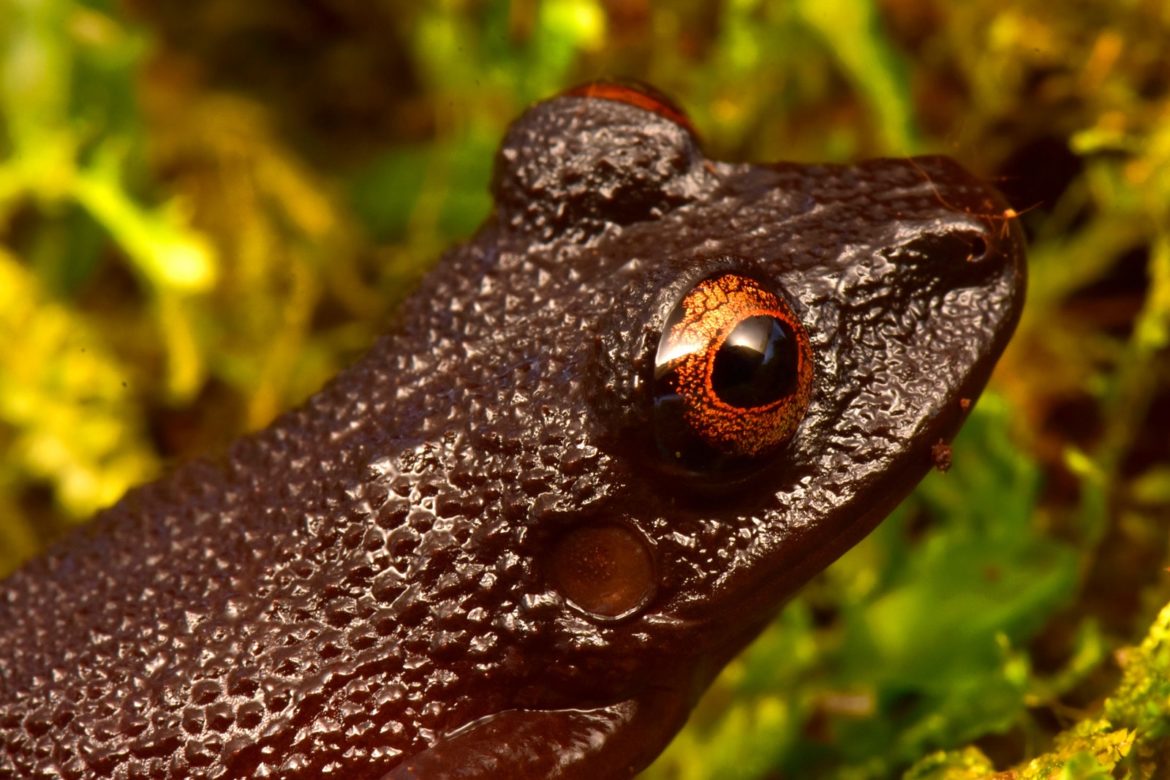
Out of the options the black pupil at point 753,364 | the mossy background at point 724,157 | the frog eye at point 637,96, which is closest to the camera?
the black pupil at point 753,364

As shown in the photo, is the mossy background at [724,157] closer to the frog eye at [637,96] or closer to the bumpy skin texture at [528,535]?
the bumpy skin texture at [528,535]

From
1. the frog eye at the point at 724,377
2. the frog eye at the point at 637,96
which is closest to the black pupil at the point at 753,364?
the frog eye at the point at 724,377

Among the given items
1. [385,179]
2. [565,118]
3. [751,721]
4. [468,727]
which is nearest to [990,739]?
[751,721]

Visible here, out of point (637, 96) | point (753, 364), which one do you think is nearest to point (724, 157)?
point (637, 96)

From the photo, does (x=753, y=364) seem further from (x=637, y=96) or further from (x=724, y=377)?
(x=637, y=96)

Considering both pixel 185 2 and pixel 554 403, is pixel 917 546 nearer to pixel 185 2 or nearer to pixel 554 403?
pixel 554 403

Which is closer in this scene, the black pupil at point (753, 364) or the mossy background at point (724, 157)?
the black pupil at point (753, 364)

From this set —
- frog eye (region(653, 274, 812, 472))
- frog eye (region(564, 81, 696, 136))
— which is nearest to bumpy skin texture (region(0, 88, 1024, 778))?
frog eye (region(653, 274, 812, 472))
